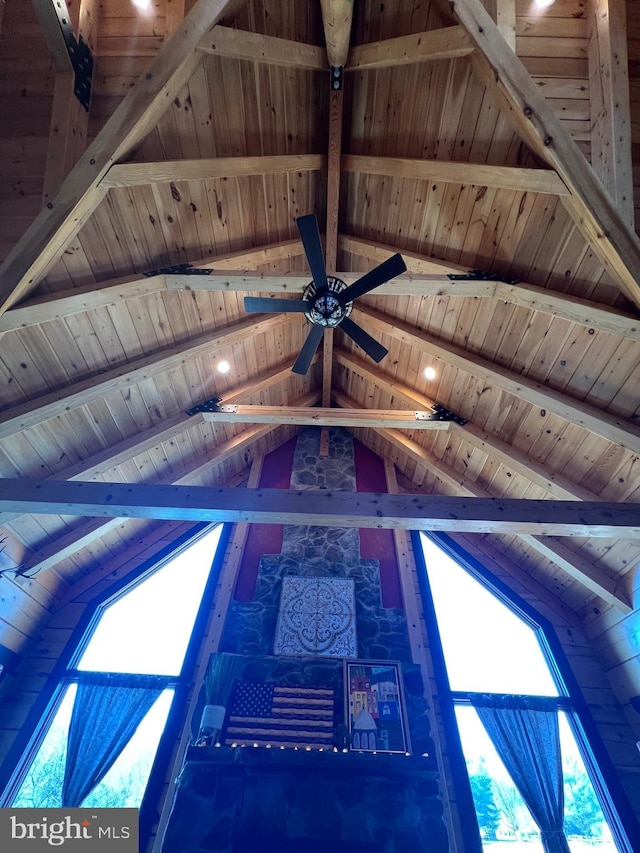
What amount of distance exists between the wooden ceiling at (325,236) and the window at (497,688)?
638 millimetres

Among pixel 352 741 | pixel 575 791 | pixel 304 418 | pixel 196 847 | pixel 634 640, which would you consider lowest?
pixel 196 847

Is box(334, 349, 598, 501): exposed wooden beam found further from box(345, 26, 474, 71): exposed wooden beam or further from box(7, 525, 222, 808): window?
box(345, 26, 474, 71): exposed wooden beam

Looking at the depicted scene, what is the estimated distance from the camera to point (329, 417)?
17.1 feet

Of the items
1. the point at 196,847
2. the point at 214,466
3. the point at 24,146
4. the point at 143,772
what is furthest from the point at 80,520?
the point at 24,146

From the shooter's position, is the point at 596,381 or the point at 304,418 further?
the point at 304,418

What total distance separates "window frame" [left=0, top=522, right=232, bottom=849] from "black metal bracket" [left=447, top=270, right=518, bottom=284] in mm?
4136

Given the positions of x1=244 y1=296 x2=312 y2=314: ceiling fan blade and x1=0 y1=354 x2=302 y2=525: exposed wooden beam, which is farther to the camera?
x1=0 y1=354 x2=302 y2=525: exposed wooden beam

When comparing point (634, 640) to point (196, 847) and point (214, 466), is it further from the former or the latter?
point (214, 466)

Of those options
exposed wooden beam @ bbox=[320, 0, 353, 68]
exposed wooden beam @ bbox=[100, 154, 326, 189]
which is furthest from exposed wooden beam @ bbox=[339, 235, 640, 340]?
exposed wooden beam @ bbox=[320, 0, 353, 68]

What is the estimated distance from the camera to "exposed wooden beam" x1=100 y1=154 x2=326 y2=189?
8.78 feet

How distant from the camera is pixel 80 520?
15.2 ft

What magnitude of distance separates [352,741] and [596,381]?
3.79 metres

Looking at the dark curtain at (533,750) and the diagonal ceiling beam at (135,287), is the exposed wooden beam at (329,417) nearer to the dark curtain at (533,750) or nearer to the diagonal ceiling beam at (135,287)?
the diagonal ceiling beam at (135,287)

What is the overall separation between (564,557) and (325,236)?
4114 mm
